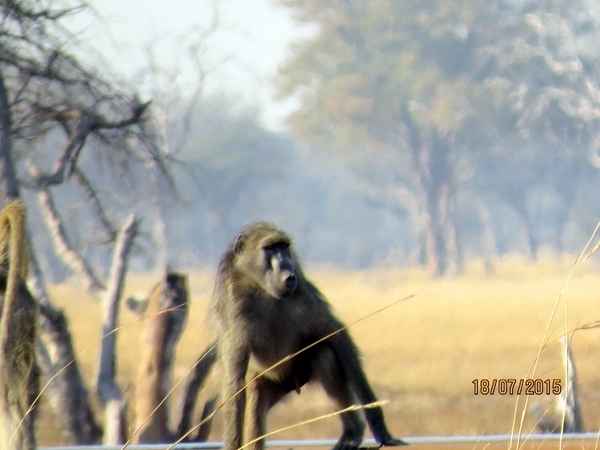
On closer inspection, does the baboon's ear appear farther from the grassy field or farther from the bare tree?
the bare tree

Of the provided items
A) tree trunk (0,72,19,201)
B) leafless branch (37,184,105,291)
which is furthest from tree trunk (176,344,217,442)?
tree trunk (0,72,19,201)

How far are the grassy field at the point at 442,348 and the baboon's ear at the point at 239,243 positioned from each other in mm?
616

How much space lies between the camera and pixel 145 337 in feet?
22.2

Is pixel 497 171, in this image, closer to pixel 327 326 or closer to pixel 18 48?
pixel 18 48

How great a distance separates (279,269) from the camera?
366 centimetres

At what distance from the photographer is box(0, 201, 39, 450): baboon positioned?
10.8ft

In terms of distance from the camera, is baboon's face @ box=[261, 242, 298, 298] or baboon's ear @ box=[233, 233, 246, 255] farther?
baboon's ear @ box=[233, 233, 246, 255]

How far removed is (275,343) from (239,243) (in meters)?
0.41

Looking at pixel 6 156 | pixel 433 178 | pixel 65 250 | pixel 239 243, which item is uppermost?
pixel 433 178

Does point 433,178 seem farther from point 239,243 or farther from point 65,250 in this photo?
point 239,243

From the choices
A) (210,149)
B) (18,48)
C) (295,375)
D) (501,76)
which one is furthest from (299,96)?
(295,375)

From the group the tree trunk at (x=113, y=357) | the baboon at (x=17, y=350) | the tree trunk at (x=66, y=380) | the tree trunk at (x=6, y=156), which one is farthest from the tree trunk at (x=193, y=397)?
the baboon at (x=17, y=350)

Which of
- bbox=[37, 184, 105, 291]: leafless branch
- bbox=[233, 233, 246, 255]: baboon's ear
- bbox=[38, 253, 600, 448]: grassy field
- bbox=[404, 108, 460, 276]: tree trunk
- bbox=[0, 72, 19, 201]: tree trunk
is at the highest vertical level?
bbox=[404, 108, 460, 276]: tree trunk
